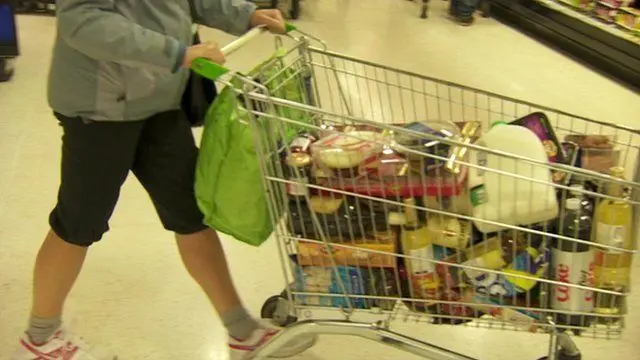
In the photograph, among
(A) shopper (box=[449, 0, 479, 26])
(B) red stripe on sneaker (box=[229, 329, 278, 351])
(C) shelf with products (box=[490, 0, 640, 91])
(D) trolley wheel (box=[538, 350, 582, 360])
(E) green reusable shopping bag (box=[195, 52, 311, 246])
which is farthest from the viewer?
(A) shopper (box=[449, 0, 479, 26])

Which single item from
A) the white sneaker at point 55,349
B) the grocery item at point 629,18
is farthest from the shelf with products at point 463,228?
the grocery item at point 629,18

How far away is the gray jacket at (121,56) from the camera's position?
138 centimetres

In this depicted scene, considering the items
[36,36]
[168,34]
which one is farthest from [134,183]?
[36,36]

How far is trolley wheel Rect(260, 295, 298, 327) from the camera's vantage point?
6.47 ft

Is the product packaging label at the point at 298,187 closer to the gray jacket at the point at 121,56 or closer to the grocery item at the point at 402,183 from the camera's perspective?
the grocery item at the point at 402,183

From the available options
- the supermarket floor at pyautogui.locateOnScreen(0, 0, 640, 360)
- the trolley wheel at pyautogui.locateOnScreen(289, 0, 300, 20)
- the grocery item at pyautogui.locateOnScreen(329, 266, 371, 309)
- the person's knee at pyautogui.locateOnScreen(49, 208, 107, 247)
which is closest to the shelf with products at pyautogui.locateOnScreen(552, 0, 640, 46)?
the supermarket floor at pyautogui.locateOnScreen(0, 0, 640, 360)

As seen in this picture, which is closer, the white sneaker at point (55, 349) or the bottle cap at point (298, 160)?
the bottle cap at point (298, 160)

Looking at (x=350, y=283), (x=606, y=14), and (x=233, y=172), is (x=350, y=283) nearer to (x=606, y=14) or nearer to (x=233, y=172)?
(x=233, y=172)

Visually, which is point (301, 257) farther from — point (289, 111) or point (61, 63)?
point (61, 63)

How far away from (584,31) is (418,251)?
319cm

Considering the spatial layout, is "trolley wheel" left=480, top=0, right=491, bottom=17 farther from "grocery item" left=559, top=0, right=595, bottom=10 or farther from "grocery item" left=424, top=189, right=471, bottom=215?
"grocery item" left=424, top=189, right=471, bottom=215

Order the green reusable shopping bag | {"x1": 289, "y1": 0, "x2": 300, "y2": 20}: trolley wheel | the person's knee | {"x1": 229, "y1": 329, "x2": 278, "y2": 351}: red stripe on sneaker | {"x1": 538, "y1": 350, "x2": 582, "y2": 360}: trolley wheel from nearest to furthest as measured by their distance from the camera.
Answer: the green reusable shopping bag < the person's knee < {"x1": 538, "y1": 350, "x2": 582, "y2": 360}: trolley wheel < {"x1": 229, "y1": 329, "x2": 278, "y2": 351}: red stripe on sneaker < {"x1": 289, "y1": 0, "x2": 300, "y2": 20}: trolley wheel

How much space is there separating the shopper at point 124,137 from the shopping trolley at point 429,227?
142 millimetres

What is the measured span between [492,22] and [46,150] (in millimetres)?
3145
